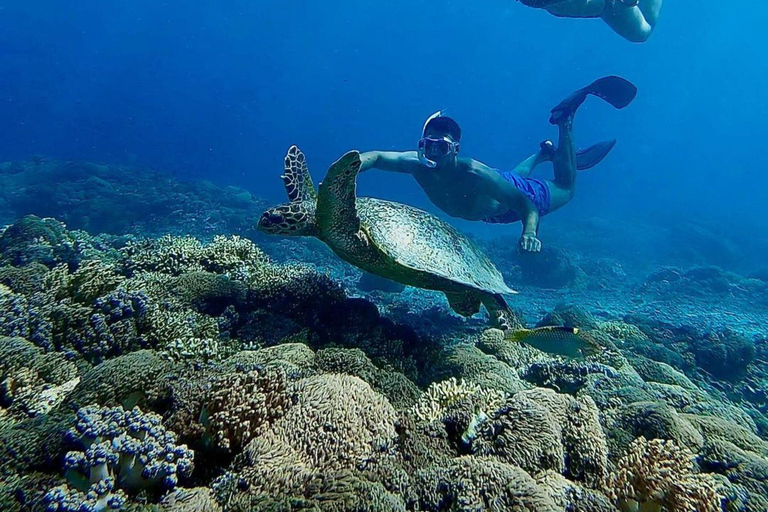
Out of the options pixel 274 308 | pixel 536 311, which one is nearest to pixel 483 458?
pixel 274 308

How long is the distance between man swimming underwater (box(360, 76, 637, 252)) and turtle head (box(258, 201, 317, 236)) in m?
1.63

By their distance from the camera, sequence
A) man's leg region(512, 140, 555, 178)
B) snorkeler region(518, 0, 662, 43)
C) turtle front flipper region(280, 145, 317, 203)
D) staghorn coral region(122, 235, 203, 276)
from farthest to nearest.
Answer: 1. man's leg region(512, 140, 555, 178)
2. snorkeler region(518, 0, 662, 43)
3. staghorn coral region(122, 235, 203, 276)
4. turtle front flipper region(280, 145, 317, 203)

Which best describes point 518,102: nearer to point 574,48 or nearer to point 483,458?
point 574,48

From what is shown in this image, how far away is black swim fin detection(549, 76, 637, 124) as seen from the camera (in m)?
10.4

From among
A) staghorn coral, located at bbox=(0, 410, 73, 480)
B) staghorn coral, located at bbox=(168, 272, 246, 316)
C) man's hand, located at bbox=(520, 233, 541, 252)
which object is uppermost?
man's hand, located at bbox=(520, 233, 541, 252)

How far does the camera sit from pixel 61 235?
6133mm

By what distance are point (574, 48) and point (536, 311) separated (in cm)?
14279

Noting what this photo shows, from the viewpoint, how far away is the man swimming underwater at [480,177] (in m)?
7.08

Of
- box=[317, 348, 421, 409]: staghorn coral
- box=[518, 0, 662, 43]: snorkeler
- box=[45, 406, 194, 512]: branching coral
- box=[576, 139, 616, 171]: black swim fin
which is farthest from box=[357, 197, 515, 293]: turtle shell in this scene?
box=[576, 139, 616, 171]: black swim fin

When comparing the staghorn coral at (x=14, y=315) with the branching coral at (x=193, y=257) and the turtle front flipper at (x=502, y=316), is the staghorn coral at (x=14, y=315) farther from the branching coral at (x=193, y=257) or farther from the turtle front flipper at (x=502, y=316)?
the turtle front flipper at (x=502, y=316)

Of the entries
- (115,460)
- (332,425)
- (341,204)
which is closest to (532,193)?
(341,204)

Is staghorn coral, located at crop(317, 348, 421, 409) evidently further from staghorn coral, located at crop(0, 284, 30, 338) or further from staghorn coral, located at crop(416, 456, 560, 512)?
staghorn coral, located at crop(0, 284, 30, 338)

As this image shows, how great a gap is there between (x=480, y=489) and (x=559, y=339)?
222 centimetres

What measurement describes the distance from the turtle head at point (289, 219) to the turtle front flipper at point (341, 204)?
15cm
